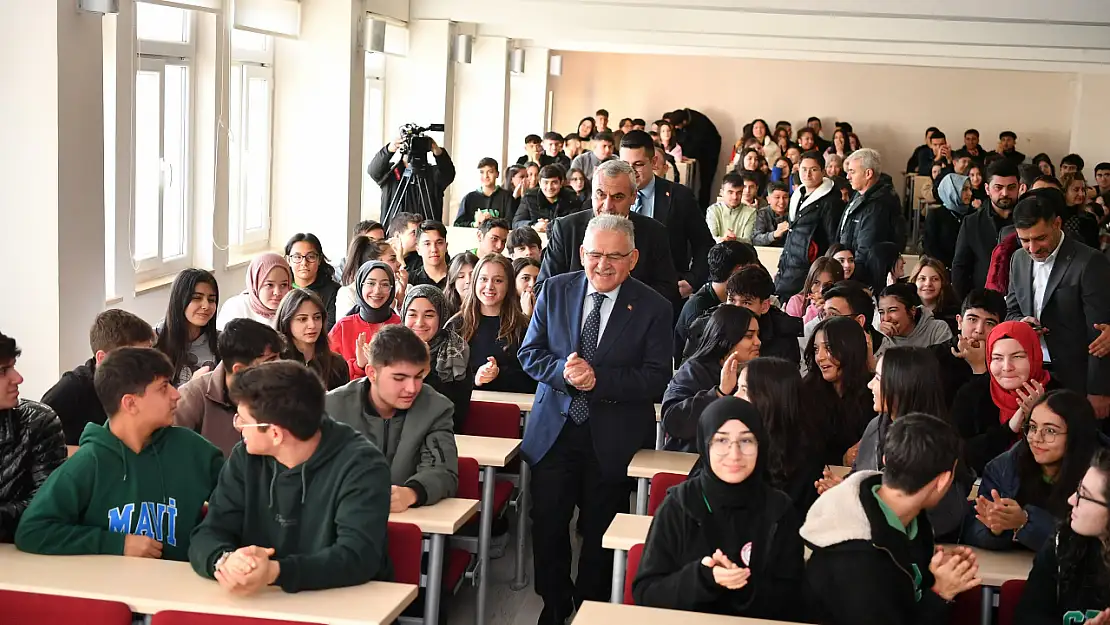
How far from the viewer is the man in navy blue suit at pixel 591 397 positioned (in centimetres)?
494

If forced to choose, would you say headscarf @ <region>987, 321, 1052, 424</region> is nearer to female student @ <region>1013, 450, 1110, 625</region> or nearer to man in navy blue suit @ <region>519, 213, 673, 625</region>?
man in navy blue suit @ <region>519, 213, 673, 625</region>

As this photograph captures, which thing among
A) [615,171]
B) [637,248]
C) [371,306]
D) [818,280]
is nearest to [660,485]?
[637,248]

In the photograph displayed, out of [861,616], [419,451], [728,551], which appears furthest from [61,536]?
[861,616]

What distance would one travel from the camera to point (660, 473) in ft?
15.2

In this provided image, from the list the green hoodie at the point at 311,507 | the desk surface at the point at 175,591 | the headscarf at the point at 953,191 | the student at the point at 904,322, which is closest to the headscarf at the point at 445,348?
the green hoodie at the point at 311,507

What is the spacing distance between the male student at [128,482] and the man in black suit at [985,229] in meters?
5.93

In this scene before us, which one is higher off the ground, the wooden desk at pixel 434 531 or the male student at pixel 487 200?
the male student at pixel 487 200

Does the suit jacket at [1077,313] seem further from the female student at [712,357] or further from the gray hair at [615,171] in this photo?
the gray hair at [615,171]

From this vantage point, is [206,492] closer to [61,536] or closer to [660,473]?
[61,536]

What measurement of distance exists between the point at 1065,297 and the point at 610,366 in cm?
268

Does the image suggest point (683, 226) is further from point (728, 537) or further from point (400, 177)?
point (400, 177)

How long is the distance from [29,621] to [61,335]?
11.0ft

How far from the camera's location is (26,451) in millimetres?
3910

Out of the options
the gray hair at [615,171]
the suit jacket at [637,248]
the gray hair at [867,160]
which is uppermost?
the gray hair at [867,160]
